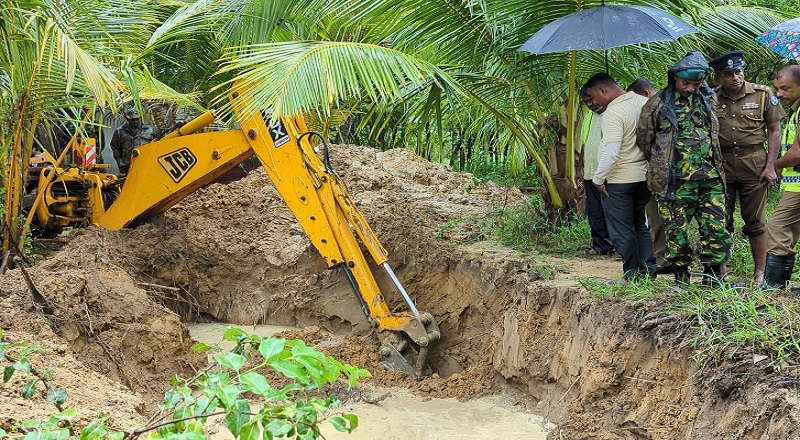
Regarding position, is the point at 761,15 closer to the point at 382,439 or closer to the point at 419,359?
the point at 419,359

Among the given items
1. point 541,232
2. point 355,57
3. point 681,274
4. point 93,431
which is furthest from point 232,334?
point 541,232

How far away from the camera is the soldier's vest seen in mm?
4922

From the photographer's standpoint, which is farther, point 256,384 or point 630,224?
point 630,224

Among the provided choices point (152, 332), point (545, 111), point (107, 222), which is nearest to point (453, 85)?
point (545, 111)

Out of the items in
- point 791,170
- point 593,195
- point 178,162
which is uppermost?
point 178,162

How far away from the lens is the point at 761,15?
7.52 meters

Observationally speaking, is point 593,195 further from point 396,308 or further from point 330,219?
point 330,219

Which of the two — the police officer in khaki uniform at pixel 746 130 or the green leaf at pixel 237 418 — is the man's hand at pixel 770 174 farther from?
the green leaf at pixel 237 418

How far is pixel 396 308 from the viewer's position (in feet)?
25.3

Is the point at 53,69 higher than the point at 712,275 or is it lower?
higher

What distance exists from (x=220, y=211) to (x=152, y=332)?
289 centimetres

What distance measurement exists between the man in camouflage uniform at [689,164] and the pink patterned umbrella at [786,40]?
1.61ft

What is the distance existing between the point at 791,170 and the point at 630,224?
1.08m

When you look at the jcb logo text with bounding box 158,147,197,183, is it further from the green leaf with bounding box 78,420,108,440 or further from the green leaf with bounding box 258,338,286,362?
the green leaf with bounding box 258,338,286,362
